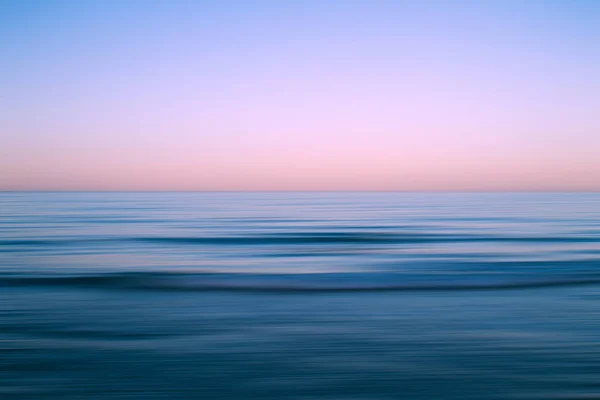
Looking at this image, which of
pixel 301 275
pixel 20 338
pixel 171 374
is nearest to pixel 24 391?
pixel 171 374

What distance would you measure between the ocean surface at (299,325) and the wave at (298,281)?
31 millimetres

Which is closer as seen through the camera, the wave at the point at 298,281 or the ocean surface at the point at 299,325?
the ocean surface at the point at 299,325

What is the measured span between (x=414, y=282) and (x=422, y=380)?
4504mm

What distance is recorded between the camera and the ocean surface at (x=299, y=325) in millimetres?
4316

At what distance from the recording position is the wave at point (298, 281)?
8320 mm

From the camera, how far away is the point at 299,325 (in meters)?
6.09

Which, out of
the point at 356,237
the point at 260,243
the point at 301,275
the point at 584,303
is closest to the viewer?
→ the point at 584,303

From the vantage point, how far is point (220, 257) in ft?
38.9

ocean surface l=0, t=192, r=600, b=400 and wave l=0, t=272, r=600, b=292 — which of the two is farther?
wave l=0, t=272, r=600, b=292

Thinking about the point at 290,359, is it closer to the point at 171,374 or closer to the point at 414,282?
the point at 171,374

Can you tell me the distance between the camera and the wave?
832cm

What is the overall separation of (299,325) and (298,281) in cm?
285

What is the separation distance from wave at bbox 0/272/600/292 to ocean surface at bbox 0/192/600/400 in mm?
31

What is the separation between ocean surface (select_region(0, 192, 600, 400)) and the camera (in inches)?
170
